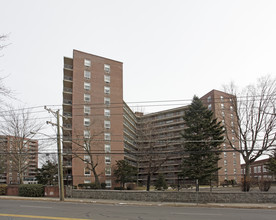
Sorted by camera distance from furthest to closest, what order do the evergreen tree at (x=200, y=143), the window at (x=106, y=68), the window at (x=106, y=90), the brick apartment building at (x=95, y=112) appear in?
the window at (x=106, y=68) → the window at (x=106, y=90) → the brick apartment building at (x=95, y=112) → the evergreen tree at (x=200, y=143)

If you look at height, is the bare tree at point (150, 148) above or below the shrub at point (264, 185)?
above

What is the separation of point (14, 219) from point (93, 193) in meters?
15.8

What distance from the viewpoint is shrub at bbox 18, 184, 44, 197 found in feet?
Result: 102

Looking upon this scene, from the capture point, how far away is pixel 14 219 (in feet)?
39.8

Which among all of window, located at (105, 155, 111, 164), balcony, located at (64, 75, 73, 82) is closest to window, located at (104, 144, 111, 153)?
window, located at (105, 155, 111, 164)

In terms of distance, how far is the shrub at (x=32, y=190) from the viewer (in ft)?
102

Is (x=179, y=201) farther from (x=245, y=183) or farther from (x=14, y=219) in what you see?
(x=14, y=219)

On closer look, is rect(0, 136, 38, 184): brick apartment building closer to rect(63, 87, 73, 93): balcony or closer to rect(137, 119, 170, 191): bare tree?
rect(63, 87, 73, 93): balcony

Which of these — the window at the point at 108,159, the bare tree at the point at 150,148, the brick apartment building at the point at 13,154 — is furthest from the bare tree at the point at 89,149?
the brick apartment building at the point at 13,154

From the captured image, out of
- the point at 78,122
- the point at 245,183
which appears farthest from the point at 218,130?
the point at 78,122

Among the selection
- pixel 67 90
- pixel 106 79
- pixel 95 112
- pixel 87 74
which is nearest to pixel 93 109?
pixel 95 112

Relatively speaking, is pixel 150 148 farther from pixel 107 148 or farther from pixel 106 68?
pixel 106 68

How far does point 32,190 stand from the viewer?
31188mm

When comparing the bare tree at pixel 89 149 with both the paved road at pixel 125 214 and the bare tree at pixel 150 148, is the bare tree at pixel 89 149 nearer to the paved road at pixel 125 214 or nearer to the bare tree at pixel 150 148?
the bare tree at pixel 150 148
